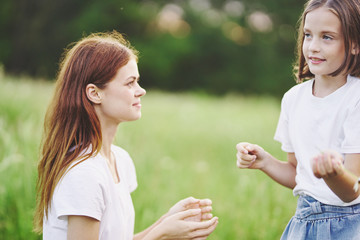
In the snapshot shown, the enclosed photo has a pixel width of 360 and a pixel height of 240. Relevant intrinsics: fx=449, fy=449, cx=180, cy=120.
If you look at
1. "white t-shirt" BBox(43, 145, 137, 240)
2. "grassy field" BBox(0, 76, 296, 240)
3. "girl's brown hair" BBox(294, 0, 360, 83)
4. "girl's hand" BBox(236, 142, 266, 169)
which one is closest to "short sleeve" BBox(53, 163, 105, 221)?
"white t-shirt" BBox(43, 145, 137, 240)

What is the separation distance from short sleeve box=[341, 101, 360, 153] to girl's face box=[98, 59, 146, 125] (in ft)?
2.99

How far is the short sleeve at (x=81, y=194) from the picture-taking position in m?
1.82

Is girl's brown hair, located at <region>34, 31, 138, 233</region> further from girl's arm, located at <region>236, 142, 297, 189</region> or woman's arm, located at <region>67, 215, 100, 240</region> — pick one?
girl's arm, located at <region>236, 142, 297, 189</region>

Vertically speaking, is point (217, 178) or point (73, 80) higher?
point (73, 80)

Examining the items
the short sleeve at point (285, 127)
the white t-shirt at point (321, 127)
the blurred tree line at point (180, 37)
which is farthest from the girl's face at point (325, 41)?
the blurred tree line at point (180, 37)

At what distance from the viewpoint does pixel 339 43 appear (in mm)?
1752

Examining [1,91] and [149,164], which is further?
[1,91]

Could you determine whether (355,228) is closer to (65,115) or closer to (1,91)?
(65,115)

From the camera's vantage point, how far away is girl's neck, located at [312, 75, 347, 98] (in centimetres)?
180

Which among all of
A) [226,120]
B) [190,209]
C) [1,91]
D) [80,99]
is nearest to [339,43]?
[190,209]

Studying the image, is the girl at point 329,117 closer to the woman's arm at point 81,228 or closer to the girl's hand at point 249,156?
the girl's hand at point 249,156

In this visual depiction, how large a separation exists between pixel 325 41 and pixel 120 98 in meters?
0.91

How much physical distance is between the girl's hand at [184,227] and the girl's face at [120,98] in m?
0.50

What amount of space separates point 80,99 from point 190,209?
27.6 inches
